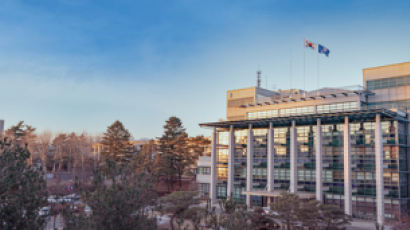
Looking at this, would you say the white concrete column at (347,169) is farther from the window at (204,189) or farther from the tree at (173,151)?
the tree at (173,151)

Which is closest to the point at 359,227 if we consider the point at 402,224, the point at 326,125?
the point at 402,224

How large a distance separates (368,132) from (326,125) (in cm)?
611

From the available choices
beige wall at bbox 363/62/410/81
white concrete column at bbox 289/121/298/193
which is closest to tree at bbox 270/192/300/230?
white concrete column at bbox 289/121/298/193

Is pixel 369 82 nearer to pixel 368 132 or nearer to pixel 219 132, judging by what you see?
pixel 368 132

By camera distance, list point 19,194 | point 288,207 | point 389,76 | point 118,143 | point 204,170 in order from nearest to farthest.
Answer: point 19,194 → point 288,207 → point 389,76 → point 204,170 → point 118,143

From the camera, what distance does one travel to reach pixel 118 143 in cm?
7862

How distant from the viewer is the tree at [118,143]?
7798 centimetres

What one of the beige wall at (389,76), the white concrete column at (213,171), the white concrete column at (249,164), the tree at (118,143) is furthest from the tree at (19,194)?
the tree at (118,143)

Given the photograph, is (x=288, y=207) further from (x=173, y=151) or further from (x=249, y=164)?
(x=173, y=151)

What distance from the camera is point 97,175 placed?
15.7 m

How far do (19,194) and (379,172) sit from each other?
134ft

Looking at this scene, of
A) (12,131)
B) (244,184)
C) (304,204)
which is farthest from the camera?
(12,131)

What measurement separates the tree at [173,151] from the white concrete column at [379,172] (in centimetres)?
3899

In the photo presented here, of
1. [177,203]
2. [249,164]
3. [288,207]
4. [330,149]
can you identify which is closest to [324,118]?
[330,149]
